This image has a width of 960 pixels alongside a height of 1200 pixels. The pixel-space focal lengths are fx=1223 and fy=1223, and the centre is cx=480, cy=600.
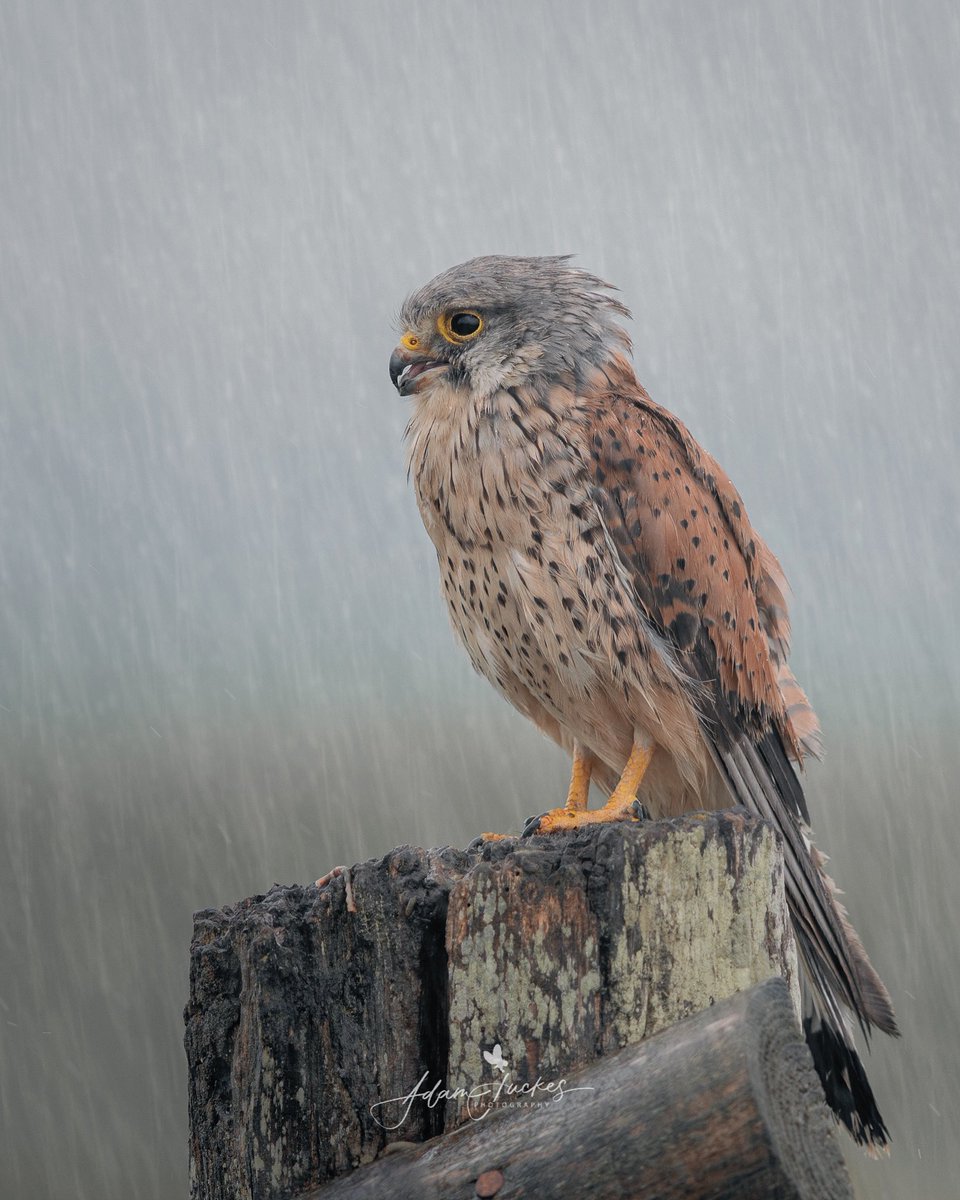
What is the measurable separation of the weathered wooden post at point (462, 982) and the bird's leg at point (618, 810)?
747mm

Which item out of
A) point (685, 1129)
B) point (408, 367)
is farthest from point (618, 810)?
point (685, 1129)

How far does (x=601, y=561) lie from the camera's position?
326cm

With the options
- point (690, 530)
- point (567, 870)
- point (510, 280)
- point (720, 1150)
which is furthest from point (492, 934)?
point (510, 280)

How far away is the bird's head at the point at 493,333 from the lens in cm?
350

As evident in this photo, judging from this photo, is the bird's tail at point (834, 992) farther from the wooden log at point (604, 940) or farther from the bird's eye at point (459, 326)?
the bird's eye at point (459, 326)

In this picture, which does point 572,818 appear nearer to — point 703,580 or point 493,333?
point 703,580

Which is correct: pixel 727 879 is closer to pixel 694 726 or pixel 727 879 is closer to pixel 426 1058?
pixel 426 1058

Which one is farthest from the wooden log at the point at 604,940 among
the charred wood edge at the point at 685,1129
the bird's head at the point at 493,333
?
the bird's head at the point at 493,333

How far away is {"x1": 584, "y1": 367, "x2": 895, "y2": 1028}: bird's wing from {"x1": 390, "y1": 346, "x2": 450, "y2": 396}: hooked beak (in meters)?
0.49

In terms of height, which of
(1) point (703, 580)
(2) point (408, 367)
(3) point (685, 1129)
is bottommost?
(3) point (685, 1129)

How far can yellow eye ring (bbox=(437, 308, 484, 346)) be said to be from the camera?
3.56 meters

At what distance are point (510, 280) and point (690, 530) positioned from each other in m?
0.93

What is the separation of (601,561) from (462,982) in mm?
1452

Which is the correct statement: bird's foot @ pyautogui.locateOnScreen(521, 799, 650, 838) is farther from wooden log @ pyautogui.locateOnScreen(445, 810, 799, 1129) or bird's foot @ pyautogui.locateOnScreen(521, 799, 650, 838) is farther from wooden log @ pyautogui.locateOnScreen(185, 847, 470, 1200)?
wooden log @ pyautogui.locateOnScreen(445, 810, 799, 1129)
